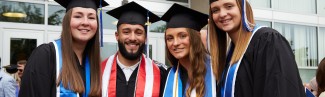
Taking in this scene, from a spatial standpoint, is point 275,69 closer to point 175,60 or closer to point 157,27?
point 175,60

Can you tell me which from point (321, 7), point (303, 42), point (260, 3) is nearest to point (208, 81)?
point (260, 3)

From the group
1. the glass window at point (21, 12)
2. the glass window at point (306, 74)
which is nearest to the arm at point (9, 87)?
the glass window at point (21, 12)

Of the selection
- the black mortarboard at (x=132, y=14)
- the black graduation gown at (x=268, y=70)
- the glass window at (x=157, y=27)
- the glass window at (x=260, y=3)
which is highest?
the glass window at (x=260, y=3)

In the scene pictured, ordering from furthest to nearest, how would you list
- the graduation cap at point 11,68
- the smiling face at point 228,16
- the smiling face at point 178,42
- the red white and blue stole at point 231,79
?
the graduation cap at point 11,68 → the smiling face at point 178,42 → the smiling face at point 228,16 → the red white and blue stole at point 231,79

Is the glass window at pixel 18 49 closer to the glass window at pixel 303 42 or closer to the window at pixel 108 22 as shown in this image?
the window at pixel 108 22

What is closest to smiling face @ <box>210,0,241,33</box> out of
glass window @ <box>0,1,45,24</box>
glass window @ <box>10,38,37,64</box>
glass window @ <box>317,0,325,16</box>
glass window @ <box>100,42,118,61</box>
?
glass window @ <box>10,38,37,64</box>

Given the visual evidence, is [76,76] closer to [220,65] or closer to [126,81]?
[126,81]

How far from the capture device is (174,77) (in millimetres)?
3684

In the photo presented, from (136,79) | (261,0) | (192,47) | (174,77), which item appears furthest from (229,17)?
(261,0)

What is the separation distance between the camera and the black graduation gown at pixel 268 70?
260 centimetres

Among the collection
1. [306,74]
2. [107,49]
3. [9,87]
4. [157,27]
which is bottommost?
[306,74]

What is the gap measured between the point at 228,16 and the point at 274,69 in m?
0.62

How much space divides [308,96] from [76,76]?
1959 mm

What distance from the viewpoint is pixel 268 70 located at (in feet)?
8.67
